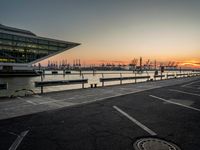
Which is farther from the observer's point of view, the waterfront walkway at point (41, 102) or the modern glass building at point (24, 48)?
the modern glass building at point (24, 48)

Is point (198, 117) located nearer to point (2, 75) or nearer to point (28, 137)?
point (28, 137)

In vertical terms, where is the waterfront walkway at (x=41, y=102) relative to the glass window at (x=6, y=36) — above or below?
below

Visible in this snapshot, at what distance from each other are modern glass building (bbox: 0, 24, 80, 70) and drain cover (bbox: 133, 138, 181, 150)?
7731 centimetres

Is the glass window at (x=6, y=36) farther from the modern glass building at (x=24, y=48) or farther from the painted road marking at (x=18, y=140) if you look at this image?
the painted road marking at (x=18, y=140)


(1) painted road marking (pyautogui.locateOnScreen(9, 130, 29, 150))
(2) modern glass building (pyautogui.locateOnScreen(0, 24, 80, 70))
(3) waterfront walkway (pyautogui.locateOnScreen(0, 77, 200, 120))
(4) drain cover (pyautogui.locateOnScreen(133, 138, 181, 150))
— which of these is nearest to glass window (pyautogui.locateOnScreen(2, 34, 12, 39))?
(2) modern glass building (pyautogui.locateOnScreen(0, 24, 80, 70))

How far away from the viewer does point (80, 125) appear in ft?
17.7

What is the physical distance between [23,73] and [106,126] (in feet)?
222

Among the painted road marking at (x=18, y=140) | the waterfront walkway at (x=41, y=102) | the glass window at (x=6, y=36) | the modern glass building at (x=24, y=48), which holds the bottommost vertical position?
the waterfront walkway at (x=41, y=102)

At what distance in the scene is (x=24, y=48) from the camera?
257 feet

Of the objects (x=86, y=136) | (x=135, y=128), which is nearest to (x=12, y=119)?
(x=86, y=136)

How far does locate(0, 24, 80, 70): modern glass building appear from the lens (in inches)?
2820

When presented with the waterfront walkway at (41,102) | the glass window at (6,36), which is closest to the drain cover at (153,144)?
the waterfront walkway at (41,102)

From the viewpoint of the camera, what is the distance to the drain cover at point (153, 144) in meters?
3.82

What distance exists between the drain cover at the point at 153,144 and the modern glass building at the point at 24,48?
77.3 metres
